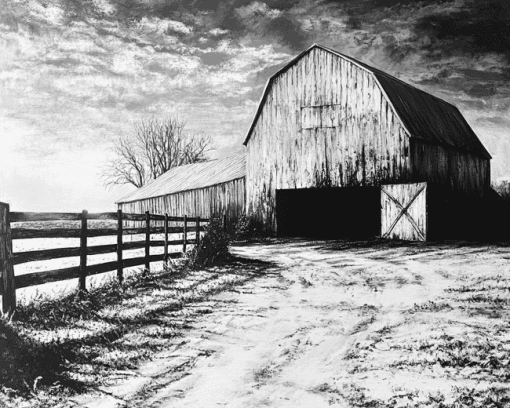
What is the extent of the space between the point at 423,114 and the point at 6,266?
54.5 ft

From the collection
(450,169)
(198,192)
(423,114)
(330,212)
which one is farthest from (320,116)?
(198,192)

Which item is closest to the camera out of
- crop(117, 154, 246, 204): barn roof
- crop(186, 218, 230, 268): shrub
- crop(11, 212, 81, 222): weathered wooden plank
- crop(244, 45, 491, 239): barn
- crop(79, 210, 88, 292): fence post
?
crop(11, 212, 81, 222): weathered wooden plank

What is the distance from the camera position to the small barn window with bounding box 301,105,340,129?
691 inches

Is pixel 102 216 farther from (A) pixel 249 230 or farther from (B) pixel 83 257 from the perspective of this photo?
(A) pixel 249 230

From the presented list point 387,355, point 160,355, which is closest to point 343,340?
point 387,355

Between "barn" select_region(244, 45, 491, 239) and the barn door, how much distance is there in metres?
0.03

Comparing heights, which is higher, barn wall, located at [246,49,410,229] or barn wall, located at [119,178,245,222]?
barn wall, located at [246,49,410,229]

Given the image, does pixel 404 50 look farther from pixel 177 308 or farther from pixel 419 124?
pixel 419 124

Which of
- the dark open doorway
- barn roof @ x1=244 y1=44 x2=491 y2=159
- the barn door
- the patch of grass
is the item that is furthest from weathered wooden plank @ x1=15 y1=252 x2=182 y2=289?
the dark open doorway

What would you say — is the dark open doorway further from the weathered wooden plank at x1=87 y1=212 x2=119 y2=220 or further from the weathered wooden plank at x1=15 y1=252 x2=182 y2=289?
the weathered wooden plank at x1=15 y1=252 x2=182 y2=289

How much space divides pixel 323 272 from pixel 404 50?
430cm

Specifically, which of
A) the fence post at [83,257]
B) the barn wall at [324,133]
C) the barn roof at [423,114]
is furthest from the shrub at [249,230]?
the fence post at [83,257]

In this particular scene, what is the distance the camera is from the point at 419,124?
1764 centimetres

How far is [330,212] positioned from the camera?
2166 cm
